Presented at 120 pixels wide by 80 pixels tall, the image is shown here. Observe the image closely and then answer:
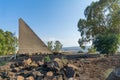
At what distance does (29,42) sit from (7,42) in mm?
23319

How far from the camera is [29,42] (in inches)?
1069

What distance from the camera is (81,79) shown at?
10289 mm

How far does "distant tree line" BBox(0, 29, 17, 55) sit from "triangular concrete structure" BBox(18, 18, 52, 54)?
737 inches

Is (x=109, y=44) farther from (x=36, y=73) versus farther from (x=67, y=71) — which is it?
(x=36, y=73)

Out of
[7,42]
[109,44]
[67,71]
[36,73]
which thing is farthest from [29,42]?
[7,42]

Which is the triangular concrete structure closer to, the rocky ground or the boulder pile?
the boulder pile

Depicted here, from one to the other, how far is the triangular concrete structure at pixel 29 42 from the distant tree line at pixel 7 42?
18725mm

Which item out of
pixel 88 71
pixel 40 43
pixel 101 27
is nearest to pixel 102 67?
pixel 88 71

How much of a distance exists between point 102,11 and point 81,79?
79.3ft

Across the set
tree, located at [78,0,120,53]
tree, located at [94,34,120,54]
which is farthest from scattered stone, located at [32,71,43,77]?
tree, located at [78,0,120,53]

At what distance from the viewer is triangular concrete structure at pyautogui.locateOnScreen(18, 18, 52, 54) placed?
26.1 metres

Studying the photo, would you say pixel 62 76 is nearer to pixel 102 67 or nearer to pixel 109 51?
pixel 102 67

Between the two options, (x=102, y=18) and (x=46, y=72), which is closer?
(x=46, y=72)

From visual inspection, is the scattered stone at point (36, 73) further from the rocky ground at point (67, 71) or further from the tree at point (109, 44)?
the tree at point (109, 44)
